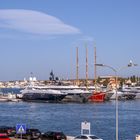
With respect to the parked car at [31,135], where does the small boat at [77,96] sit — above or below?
above

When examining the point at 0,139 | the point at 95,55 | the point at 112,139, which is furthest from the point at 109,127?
the point at 95,55

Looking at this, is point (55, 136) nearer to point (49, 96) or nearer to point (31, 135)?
point (31, 135)

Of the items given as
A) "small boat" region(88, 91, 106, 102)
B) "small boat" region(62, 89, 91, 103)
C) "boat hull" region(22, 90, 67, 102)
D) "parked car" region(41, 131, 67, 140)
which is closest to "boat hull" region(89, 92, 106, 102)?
"small boat" region(88, 91, 106, 102)

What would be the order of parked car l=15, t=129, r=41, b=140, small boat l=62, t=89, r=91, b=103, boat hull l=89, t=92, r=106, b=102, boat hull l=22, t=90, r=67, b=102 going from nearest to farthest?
parked car l=15, t=129, r=41, b=140 → boat hull l=89, t=92, r=106, b=102 → small boat l=62, t=89, r=91, b=103 → boat hull l=22, t=90, r=67, b=102

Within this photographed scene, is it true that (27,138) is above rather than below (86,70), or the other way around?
below

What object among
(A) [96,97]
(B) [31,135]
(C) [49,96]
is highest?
(C) [49,96]

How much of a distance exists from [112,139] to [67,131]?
13948 mm

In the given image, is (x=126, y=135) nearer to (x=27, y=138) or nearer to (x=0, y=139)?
(x=27, y=138)

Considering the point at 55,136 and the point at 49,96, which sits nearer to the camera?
the point at 55,136

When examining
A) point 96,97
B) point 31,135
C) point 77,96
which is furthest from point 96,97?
point 31,135

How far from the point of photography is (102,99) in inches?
7589

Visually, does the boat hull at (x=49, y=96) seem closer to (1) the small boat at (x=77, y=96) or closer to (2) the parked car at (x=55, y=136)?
(1) the small boat at (x=77, y=96)

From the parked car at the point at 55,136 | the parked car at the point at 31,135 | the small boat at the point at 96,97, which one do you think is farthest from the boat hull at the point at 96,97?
the parked car at the point at 55,136

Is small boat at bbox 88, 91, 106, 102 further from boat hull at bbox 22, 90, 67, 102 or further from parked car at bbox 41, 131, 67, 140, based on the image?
parked car at bbox 41, 131, 67, 140
